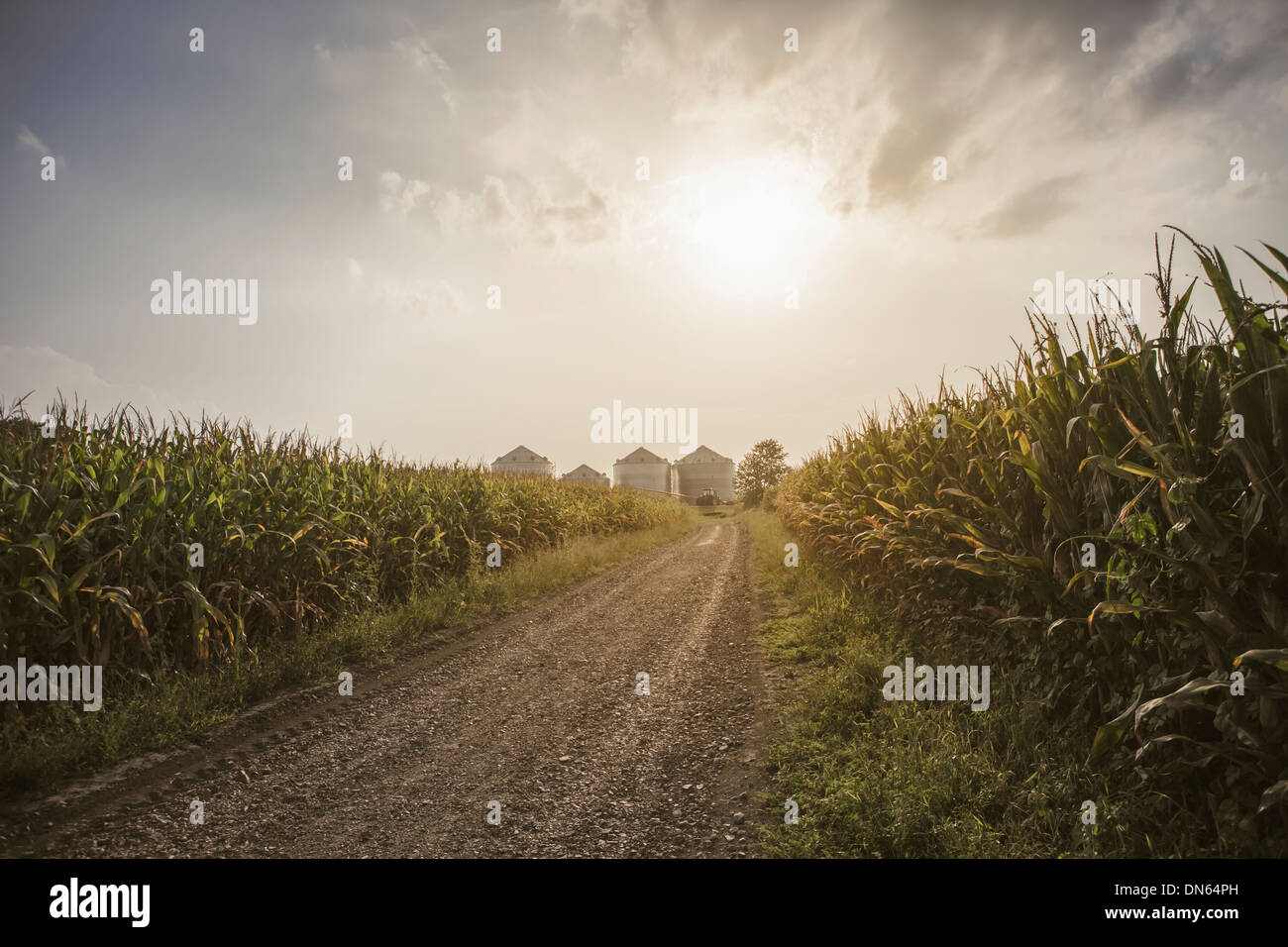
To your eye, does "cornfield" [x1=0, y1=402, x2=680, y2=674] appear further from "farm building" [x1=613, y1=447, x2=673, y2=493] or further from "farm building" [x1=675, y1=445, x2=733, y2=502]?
"farm building" [x1=675, y1=445, x2=733, y2=502]

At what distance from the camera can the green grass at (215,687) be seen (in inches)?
166

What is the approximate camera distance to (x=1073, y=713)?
12.8 feet

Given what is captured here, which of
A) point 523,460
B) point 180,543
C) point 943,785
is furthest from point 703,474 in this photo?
point 943,785

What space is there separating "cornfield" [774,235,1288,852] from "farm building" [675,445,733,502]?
268 feet

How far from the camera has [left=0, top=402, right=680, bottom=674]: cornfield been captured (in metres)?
4.97

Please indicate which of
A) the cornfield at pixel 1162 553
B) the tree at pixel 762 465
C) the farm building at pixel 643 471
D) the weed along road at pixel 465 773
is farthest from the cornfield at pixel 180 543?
the farm building at pixel 643 471

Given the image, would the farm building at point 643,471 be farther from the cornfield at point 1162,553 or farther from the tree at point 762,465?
the cornfield at point 1162,553

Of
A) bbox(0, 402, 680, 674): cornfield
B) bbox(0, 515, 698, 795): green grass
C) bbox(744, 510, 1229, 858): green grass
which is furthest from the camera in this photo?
bbox(0, 402, 680, 674): cornfield

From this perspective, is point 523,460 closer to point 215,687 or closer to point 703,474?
point 703,474

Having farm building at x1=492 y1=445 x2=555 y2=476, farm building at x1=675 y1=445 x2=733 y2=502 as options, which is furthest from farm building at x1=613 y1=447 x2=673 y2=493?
farm building at x1=492 y1=445 x2=555 y2=476

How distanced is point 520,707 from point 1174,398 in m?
5.46

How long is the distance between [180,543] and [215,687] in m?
1.46

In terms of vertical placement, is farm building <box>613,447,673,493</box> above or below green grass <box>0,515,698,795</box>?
above
